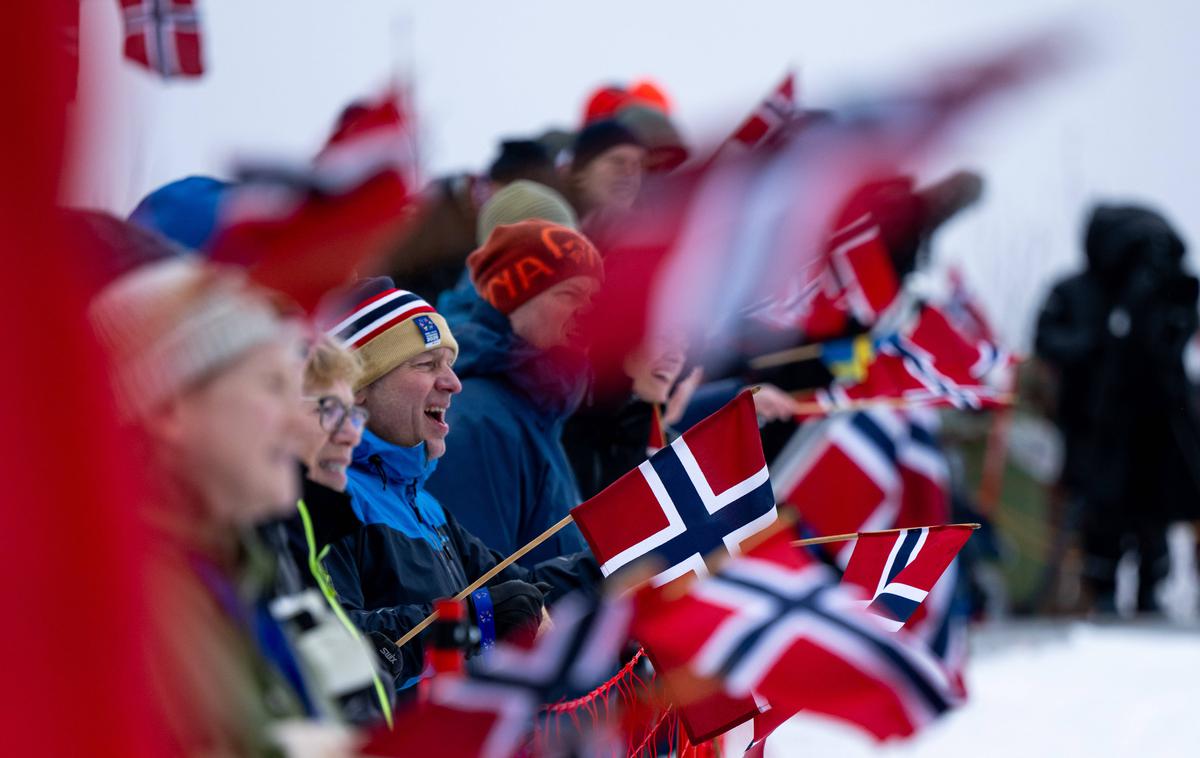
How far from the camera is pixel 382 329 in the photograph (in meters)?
3.29

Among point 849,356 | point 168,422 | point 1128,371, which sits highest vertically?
point 168,422

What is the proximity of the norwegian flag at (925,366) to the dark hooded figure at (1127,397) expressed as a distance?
394 centimetres

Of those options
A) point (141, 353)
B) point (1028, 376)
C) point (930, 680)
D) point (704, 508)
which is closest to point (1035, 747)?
point (704, 508)

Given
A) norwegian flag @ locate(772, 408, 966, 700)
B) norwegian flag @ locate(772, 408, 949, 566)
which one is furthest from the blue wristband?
norwegian flag @ locate(772, 408, 949, 566)

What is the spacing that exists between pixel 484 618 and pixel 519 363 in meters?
1.19

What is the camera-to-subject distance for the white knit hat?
1.73m

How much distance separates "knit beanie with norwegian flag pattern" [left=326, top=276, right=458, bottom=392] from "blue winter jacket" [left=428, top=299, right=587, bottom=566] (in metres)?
0.68

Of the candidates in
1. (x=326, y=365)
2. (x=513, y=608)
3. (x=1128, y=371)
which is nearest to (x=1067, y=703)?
(x=1128, y=371)

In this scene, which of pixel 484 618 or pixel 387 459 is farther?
pixel 387 459

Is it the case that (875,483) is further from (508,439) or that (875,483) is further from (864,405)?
(508,439)

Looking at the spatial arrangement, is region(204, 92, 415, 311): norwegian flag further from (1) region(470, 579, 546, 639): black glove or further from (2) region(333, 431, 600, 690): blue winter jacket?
(1) region(470, 579, 546, 639): black glove

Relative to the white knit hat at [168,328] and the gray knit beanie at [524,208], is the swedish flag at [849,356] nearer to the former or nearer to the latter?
the gray knit beanie at [524,208]

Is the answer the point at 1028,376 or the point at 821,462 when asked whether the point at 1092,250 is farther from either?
the point at 821,462

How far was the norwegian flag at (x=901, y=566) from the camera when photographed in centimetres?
297
